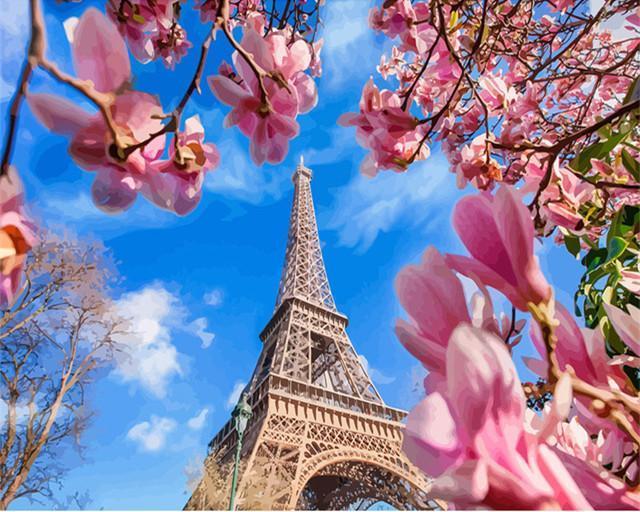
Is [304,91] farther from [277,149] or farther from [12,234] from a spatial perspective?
[12,234]

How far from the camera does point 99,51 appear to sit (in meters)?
0.48

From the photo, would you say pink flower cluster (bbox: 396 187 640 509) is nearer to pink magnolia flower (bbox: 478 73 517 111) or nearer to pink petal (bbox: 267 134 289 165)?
pink petal (bbox: 267 134 289 165)

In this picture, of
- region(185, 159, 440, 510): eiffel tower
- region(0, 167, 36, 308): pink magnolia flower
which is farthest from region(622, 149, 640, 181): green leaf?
region(185, 159, 440, 510): eiffel tower

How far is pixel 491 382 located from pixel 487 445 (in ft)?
0.15

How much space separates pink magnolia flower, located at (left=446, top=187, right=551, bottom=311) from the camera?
1.27ft

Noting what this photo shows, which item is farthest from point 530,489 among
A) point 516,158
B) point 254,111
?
point 516,158

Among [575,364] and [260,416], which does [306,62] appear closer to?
[575,364]

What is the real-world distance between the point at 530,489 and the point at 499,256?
0.68 feet

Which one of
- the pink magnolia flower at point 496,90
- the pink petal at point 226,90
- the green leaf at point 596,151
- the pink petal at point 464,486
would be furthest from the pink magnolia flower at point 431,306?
the pink magnolia flower at point 496,90

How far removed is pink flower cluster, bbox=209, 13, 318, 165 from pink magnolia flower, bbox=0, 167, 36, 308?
39 cm

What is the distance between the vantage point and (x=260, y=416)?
36.2 feet

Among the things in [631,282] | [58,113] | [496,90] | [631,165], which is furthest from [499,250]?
[496,90]

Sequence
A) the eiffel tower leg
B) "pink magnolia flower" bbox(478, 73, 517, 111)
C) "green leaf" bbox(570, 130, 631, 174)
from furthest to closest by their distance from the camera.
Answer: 1. the eiffel tower leg
2. "pink magnolia flower" bbox(478, 73, 517, 111)
3. "green leaf" bbox(570, 130, 631, 174)

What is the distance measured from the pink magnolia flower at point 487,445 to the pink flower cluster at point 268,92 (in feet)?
1.91
